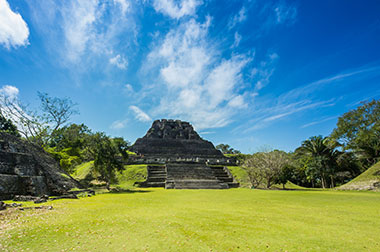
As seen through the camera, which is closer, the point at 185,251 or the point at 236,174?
the point at 185,251

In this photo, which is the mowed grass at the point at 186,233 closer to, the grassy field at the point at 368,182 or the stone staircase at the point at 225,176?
the grassy field at the point at 368,182

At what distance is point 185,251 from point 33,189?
32.5 feet

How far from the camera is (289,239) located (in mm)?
3668

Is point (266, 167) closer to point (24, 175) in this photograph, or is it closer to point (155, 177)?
point (155, 177)

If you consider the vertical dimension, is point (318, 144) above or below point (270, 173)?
above

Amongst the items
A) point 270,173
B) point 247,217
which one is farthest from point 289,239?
point 270,173

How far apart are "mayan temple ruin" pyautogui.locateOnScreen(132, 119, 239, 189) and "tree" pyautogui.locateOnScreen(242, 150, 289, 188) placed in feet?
7.60

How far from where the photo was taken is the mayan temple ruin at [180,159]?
19.6m

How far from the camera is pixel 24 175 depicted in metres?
9.84

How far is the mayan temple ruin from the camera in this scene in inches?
770

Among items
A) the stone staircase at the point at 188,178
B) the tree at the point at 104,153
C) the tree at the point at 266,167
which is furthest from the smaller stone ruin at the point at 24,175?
the tree at the point at 266,167

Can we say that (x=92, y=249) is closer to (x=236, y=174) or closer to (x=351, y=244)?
(x=351, y=244)

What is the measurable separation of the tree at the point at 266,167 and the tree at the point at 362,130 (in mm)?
6554

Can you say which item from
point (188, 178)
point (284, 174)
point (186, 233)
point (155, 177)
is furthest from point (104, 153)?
point (284, 174)
